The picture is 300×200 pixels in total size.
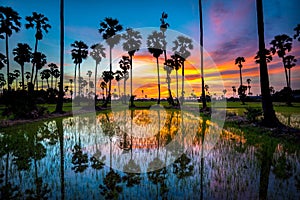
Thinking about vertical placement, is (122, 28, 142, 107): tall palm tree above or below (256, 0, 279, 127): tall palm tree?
above

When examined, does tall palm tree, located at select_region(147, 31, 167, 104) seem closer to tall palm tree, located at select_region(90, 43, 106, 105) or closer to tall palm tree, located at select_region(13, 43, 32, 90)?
tall palm tree, located at select_region(90, 43, 106, 105)

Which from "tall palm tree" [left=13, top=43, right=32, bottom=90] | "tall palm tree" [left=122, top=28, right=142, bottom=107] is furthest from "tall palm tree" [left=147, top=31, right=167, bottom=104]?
"tall palm tree" [left=13, top=43, right=32, bottom=90]

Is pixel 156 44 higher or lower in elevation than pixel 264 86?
higher

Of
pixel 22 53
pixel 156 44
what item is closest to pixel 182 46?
pixel 156 44

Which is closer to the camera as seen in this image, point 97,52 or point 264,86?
point 264,86

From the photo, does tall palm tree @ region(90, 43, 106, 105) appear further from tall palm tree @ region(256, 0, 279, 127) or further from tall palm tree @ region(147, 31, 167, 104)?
tall palm tree @ region(256, 0, 279, 127)

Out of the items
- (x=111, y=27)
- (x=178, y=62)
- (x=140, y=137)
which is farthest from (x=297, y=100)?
(x=140, y=137)

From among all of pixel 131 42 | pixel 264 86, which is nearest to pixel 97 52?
pixel 131 42

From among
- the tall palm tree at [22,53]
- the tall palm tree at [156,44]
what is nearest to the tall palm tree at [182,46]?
the tall palm tree at [156,44]

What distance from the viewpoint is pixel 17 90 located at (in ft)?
63.8

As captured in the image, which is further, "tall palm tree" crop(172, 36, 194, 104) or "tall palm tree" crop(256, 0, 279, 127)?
"tall palm tree" crop(172, 36, 194, 104)

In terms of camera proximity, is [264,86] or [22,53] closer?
[264,86]

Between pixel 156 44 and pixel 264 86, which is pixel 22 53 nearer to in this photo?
pixel 156 44

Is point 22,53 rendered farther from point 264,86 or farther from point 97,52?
point 264,86
